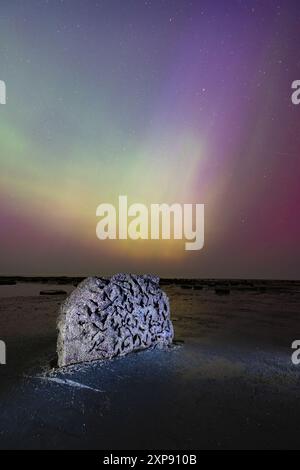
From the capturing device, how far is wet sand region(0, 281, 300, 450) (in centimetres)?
330

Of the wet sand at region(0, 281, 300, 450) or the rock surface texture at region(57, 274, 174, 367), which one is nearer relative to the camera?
the wet sand at region(0, 281, 300, 450)

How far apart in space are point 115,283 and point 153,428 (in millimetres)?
2849

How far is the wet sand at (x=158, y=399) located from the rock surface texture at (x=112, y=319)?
23 cm

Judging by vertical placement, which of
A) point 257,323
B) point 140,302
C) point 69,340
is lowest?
point 257,323

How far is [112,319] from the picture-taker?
18.4ft

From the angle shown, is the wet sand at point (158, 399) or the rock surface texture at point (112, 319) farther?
the rock surface texture at point (112, 319)

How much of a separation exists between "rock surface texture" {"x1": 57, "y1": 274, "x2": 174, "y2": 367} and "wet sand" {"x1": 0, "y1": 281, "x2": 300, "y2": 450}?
23 centimetres

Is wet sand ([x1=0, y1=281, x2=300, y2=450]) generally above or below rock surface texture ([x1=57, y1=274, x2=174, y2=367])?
below

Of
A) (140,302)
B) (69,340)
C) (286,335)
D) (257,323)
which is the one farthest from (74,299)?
(257,323)

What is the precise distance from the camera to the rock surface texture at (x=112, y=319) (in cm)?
533

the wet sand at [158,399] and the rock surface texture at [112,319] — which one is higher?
the rock surface texture at [112,319]

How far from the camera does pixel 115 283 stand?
6.04m

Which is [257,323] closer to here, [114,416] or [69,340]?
[69,340]
